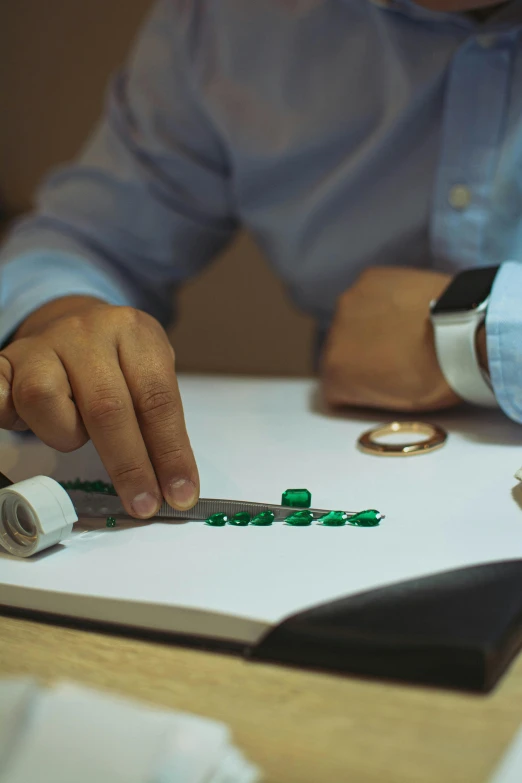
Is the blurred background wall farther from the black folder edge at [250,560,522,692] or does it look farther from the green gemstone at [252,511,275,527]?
the black folder edge at [250,560,522,692]

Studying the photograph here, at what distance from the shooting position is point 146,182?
955 mm

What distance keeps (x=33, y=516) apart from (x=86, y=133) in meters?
1.60

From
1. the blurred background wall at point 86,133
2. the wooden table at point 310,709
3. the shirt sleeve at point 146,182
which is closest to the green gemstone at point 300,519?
the wooden table at point 310,709

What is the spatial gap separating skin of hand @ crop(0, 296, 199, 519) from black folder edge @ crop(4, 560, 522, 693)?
0.11 meters

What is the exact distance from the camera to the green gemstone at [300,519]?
16.8 inches

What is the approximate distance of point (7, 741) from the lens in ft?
0.89

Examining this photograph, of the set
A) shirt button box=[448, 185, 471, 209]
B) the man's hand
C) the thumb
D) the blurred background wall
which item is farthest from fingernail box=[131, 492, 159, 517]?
the blurred background wall

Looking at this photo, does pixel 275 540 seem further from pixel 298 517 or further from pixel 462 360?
pixel 462 360

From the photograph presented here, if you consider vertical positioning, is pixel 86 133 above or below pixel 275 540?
below

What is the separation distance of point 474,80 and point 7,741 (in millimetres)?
657

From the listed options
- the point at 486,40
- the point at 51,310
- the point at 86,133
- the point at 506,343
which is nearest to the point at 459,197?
the point at 486,40

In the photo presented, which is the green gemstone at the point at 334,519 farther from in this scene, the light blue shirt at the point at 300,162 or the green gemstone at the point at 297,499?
the light blue shirt at the point at 300,162

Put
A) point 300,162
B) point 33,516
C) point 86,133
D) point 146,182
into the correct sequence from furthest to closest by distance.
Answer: point 86,133 < point 146,182 < point 300,162 < point 33,516

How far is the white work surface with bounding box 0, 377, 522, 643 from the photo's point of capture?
0.35 meters
